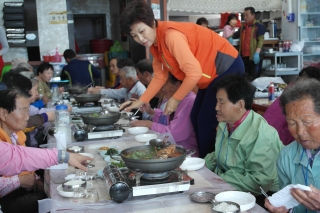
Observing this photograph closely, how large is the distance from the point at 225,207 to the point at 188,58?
1.29 metres

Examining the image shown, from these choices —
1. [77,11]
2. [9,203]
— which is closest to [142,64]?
[9,203]

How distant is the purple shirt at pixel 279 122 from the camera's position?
8.32 feet

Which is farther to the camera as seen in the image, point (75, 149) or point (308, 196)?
point (75, 149)

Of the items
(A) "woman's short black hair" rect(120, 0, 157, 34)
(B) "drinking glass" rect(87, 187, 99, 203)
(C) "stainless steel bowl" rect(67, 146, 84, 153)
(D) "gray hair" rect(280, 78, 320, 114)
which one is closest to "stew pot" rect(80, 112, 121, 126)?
(C) "stainless steel bowl" rect(67, 146, 84, 153)

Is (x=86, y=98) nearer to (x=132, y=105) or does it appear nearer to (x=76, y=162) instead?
(x=132, y=105)

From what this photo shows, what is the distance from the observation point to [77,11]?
9.56 metres

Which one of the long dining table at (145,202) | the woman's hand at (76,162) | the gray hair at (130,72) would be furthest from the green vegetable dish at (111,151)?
the gray hair at (130,72)

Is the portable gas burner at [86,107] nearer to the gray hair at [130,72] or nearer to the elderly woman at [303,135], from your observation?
the gray hair at [130,72]

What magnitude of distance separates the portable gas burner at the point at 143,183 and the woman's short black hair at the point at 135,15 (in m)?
1.12

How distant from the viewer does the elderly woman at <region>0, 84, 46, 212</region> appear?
2.22 metres

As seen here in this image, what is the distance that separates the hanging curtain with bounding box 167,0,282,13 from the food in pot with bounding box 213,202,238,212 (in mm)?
6182

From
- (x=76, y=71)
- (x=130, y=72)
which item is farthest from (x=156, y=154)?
(x=76, y=71)

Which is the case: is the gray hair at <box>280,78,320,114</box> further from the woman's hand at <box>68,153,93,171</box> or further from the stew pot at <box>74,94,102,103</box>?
the stew pot at <box>74,94,102,103</box>

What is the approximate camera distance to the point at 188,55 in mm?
2418
